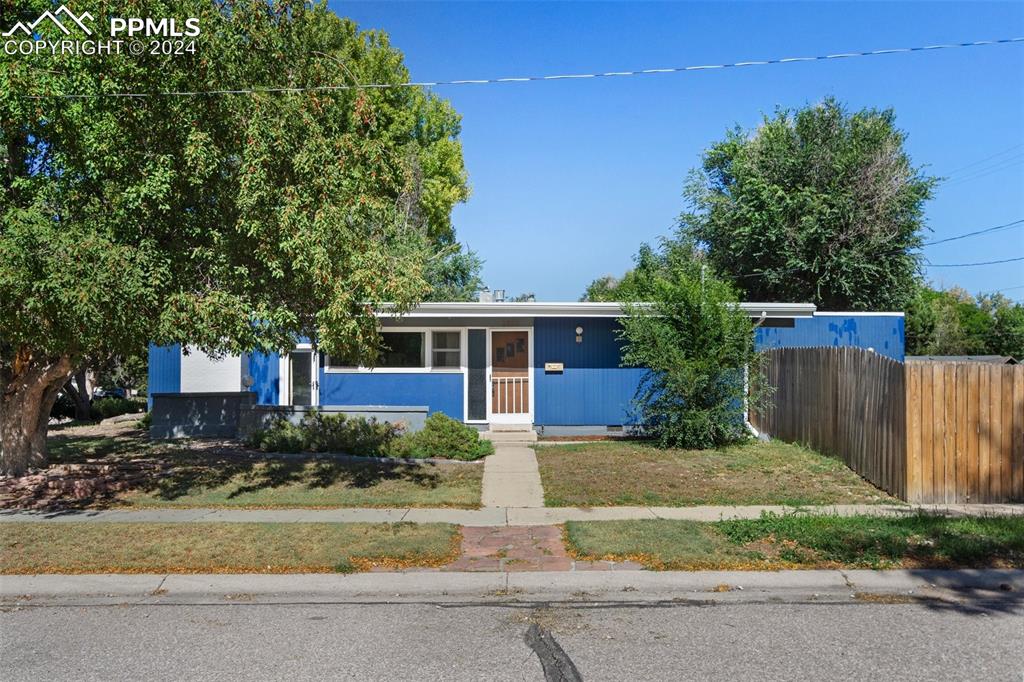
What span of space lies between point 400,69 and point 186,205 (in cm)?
2390

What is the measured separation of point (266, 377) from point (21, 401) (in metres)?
6.08

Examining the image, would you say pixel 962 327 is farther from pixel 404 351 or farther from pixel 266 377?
pixel 266 377

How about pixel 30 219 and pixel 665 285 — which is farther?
pixel 665 285

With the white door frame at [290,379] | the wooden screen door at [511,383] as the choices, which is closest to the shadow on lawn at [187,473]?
the white door frame at [290,379]

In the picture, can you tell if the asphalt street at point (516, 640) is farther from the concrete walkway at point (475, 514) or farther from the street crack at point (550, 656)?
the concrete walkway at point (475, 514)

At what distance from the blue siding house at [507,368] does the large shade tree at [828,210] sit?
10.5 metres

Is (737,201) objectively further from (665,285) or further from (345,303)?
(345,303)

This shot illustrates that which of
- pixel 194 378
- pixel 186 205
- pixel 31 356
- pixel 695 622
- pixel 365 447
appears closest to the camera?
pixel 695 622

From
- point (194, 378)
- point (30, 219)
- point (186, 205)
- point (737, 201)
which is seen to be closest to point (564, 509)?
point (186, 205)

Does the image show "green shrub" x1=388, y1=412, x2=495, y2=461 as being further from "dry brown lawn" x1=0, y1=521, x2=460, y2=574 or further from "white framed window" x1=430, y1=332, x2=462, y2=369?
"dry brown lawn" x1=0, y1=521, x2=460, y2=574

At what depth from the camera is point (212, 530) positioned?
865 cm

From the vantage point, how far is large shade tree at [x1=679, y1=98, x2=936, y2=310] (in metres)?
26.7

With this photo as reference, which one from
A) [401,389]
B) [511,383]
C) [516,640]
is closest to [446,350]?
[401,389]

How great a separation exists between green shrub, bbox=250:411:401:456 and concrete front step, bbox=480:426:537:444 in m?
2.40
